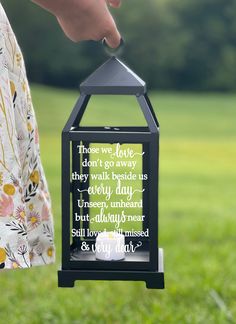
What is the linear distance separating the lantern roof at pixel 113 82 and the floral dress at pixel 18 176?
0.17m

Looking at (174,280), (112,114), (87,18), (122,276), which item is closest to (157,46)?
Answer: (112,114)

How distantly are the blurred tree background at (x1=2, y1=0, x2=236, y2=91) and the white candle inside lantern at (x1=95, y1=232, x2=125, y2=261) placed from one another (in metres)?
18.4

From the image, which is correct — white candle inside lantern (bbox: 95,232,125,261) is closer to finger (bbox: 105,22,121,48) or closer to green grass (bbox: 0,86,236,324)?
finger (bbox: 105,22,121,48)

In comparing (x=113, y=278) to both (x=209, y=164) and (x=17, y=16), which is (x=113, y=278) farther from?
(x=17, y=16)

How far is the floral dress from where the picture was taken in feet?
4.57

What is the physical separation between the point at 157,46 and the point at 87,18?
65.2 ft

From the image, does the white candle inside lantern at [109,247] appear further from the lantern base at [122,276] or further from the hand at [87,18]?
the hand at [87,18]

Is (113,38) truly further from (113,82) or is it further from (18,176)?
(18,176)

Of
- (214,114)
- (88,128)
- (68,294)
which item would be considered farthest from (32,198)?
(214,114)

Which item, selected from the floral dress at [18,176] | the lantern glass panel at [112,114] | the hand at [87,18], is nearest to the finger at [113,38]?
the hand at [87,18]

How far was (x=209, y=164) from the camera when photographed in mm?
9000

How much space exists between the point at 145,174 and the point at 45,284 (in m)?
1.36

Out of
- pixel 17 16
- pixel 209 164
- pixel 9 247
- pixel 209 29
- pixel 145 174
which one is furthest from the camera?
pixel 209 29

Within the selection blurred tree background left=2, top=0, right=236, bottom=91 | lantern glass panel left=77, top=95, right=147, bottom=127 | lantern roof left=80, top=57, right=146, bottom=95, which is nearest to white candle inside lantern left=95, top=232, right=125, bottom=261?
lantern roof left=80, top=57, right=146, bottom=95
